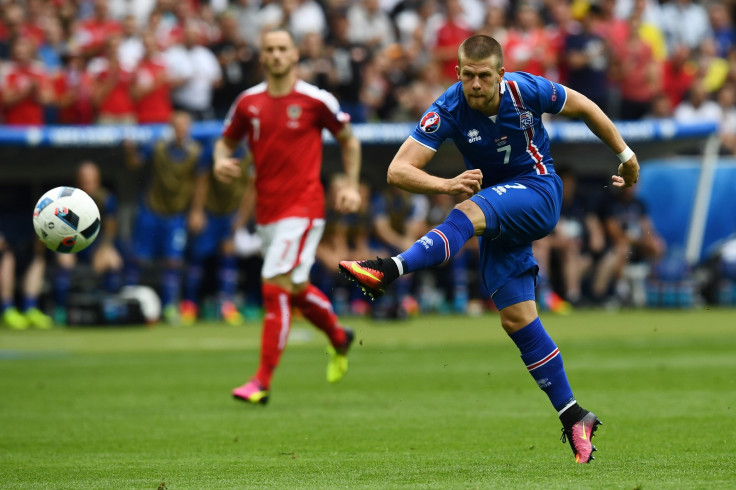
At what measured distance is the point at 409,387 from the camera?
1073 centimetres

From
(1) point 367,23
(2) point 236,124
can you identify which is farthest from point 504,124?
(1) point 367,23

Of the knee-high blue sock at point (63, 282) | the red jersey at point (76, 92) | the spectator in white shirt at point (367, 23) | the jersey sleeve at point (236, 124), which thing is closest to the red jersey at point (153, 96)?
the red jersey at point (76, 92)

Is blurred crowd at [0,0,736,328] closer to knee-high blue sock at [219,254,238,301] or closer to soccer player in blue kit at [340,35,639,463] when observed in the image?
knee-high blue sock at [219,254,238,301]

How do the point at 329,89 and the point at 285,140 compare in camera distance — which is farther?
the point at 329,89

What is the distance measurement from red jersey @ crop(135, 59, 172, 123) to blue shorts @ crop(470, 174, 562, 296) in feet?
40.0

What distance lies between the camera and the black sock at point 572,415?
6.71m

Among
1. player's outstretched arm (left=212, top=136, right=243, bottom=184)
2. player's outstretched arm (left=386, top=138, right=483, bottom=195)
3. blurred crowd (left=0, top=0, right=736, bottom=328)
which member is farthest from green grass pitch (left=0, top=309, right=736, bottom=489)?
blurred crowd (left=0, top=0, right=736, bottom=328)

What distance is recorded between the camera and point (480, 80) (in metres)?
6.66

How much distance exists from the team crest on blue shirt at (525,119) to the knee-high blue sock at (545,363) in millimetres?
1128

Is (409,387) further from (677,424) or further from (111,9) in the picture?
(111,9)

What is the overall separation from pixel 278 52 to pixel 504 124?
3.52 metres

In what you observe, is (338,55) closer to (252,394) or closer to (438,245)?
(252,394)

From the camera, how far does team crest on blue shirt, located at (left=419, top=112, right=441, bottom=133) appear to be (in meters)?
6.89

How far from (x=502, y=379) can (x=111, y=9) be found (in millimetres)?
11954
